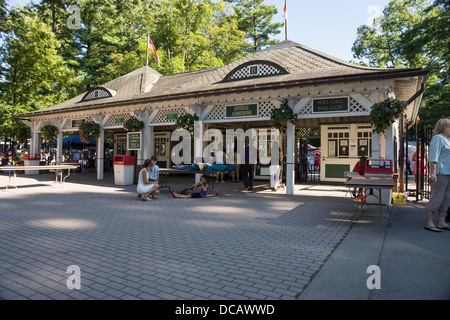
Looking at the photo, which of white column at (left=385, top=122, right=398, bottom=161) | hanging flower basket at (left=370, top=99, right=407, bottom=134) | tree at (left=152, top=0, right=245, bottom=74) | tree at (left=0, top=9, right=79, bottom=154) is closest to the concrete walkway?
white column at (left=385, top=122, right=398, bottom=161)

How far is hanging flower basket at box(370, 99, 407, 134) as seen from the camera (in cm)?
783

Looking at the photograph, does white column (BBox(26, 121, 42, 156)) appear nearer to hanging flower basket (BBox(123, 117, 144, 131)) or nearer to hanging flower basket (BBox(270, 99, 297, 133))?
hanging flower basket (BBox(123, 117, 144, 131))

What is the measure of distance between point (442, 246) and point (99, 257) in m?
4.81

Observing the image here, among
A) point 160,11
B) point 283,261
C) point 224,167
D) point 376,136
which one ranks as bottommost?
point 283,261

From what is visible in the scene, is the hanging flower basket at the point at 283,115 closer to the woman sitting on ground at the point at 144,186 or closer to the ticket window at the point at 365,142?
the woman sitting on ground at the point at 144,186

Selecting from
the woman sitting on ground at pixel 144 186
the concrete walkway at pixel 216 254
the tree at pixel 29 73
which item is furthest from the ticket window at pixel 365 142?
the tree at pixel 29 73

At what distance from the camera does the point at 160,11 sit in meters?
26.6

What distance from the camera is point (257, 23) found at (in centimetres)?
3616

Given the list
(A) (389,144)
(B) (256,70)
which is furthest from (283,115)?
(A) (389,144)

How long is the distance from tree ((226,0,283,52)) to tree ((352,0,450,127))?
9.79 metres

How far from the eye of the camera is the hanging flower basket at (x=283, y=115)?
9.74 m
